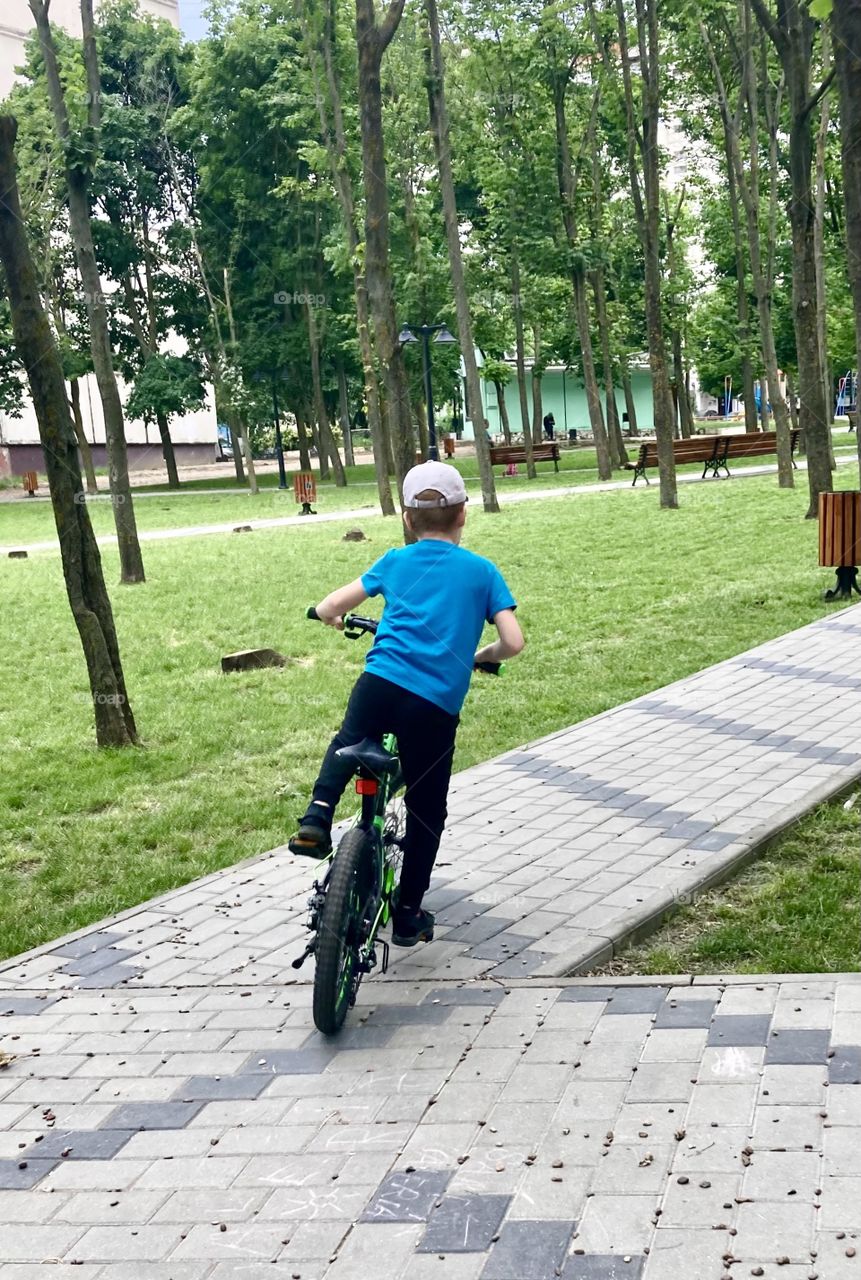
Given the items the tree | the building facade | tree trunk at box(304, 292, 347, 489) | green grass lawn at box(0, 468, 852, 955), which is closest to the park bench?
green grass lawn at box(0, 468, 852, 955)

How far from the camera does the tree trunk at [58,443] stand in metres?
8.23

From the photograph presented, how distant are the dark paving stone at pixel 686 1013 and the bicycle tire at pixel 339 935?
3.02ft

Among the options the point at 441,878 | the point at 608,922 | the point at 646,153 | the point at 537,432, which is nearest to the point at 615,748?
the point at 441,878

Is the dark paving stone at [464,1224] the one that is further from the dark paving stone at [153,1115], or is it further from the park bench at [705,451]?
the park bench at [705,451]

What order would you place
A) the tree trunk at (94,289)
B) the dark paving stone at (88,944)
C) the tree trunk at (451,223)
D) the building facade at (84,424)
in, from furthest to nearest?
the building facade at (84,424) < the tree trunk at (451,223) < the tree trunk at (94,289) < the dark paving stone at (88,944)

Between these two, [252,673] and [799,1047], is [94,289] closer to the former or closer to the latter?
[252,673]

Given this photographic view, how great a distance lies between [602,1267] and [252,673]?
8.81m

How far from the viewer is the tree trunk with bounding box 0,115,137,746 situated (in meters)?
8.23

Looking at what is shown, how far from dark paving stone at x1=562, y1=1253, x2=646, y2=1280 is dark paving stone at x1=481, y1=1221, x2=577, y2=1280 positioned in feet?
0.10

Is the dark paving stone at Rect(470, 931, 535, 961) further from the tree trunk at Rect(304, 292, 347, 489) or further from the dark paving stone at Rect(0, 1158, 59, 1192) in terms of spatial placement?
the tree trunk at Rect(304, 292, 347, 489)

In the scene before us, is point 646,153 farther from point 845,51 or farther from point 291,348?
point 291,348

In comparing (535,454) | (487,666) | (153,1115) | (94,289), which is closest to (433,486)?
(487,666)

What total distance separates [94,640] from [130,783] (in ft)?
3.09

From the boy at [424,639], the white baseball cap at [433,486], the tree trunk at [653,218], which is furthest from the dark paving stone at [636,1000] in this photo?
the tree trunk at [653,218]
